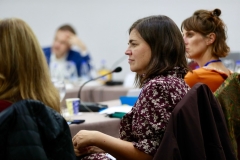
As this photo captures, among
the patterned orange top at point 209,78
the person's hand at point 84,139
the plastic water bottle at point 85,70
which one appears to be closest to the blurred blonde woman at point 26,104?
the person's hand at point 84,139

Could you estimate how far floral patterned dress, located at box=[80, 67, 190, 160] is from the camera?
1391 millimetres

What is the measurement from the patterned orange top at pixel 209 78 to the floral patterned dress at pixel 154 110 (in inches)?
28.3

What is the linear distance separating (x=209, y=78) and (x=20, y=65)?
1187 millimetres

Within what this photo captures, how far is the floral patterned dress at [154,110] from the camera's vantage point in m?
1.39

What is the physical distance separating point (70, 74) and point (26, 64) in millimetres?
3402

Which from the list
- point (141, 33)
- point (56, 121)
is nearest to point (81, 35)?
point (141, 33)

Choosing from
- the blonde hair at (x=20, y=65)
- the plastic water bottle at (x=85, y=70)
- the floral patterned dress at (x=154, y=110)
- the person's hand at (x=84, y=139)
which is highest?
the blonde hair at (x=20, y=65)

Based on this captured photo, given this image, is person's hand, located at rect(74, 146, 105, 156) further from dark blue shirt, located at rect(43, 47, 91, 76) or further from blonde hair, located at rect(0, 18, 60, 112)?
dark blue shirt, located at rect(43, 47, 91, 76)

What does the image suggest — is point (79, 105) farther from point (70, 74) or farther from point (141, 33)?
point (70, 74)

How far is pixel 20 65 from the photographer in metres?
1.32

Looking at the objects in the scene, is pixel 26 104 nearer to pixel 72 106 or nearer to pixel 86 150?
pixel 86 150

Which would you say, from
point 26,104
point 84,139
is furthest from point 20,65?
point 84,139

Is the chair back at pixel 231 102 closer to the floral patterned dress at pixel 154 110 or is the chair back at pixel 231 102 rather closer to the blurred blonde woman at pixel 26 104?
the floral patterned dress at pixel 154 110

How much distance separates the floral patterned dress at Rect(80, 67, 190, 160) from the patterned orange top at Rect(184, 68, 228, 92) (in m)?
0.72
